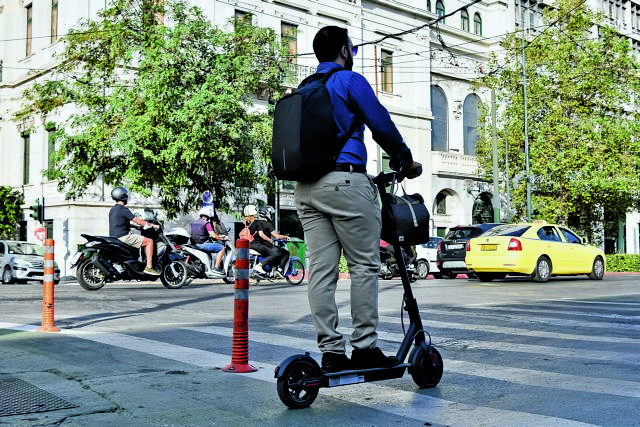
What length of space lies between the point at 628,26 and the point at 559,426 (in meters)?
57.7

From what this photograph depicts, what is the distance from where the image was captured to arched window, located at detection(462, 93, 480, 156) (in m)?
42.7

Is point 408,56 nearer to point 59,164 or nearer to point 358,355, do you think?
point 59,164

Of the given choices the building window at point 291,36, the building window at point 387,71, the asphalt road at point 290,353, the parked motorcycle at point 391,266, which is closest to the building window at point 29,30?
the building window at point 291,36

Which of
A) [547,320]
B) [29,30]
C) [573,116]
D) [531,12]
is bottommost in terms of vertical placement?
[547,320]

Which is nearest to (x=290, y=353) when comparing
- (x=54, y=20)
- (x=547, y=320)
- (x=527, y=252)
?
(x=547, y=320)

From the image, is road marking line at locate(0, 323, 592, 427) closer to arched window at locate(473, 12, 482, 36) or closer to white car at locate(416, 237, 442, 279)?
white car at locate(416, 237, 442, 279)

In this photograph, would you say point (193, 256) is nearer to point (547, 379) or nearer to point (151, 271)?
point (151, 271)

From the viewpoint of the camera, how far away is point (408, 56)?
39.6m

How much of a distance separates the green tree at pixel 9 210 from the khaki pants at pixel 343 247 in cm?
2906

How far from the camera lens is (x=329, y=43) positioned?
461cm

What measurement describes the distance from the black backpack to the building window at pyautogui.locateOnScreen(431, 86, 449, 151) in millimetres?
37107

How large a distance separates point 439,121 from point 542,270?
899 inches

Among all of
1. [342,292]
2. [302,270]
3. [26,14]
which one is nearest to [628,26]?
[26,14]

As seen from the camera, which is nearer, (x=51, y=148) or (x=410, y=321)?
(x=410, y=321)
